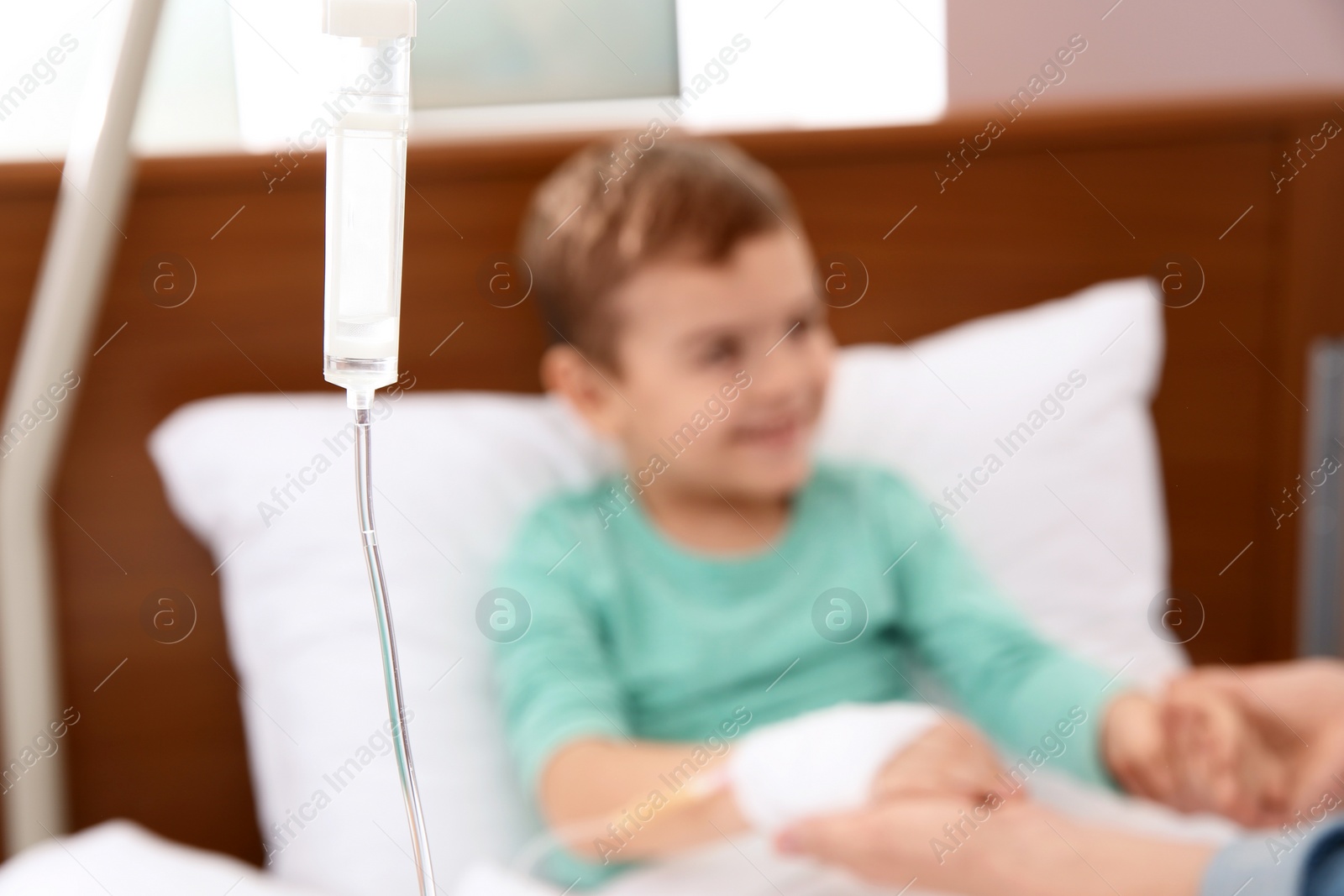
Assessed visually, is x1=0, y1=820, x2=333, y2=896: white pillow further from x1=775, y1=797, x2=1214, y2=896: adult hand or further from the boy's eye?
the boy's eye

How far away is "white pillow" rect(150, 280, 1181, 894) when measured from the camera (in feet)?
2.63

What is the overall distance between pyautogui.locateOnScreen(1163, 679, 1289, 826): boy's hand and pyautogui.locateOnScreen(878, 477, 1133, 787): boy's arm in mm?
49

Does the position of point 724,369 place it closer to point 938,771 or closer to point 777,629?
point 777,629

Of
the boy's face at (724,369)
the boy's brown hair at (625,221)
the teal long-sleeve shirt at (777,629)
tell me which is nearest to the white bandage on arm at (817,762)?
the teal long-sleeve shirt at (777,629)

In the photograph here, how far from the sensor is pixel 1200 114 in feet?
3.27

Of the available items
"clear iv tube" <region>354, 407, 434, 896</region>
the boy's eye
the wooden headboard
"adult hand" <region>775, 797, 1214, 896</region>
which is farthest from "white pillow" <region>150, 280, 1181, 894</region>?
"clear iv tube" <region>354, 407, 434, 896</region>

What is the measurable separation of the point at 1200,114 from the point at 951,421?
39 cm

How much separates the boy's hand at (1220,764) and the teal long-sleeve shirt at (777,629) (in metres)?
0.06

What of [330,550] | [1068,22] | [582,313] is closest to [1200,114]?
[1068,22]

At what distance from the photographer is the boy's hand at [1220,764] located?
30.9 inches

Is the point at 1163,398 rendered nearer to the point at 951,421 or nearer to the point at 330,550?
the point at 951,421

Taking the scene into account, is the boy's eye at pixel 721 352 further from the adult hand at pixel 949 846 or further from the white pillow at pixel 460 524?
the adult hand at pixel 949 846

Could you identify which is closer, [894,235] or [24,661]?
[24,661]

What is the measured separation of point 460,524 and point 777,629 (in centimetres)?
28
